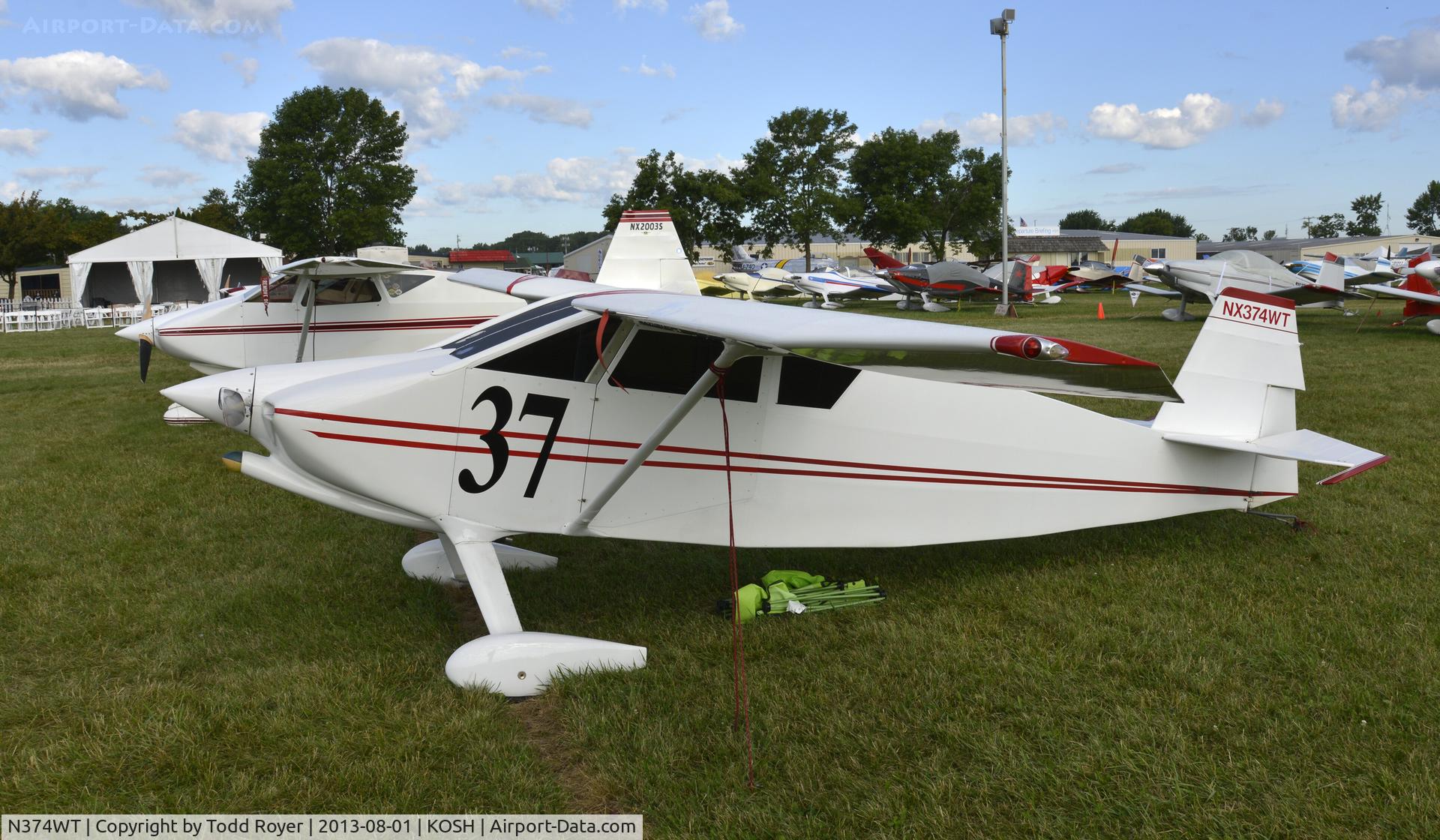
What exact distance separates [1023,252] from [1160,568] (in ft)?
337

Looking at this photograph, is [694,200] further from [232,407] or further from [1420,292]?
[232,407]

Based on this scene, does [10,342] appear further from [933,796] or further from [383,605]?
[933,796]

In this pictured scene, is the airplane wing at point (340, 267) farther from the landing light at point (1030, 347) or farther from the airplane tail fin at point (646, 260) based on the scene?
the landing light at point (1030, 347)

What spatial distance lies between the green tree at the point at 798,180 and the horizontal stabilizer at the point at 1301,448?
53960 millimetres

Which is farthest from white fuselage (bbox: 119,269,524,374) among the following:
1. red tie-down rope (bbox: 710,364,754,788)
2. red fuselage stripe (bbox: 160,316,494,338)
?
red tie-down rope (bbox: 710,364,754,788)

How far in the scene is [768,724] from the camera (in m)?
3.68

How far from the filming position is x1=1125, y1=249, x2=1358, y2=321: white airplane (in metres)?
21.8

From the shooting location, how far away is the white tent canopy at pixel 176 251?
1341 inches

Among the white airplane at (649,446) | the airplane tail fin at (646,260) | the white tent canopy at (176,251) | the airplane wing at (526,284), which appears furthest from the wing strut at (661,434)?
the white tent canopy at (176,251)

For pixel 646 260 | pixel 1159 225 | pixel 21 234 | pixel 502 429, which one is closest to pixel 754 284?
pixel 646 260

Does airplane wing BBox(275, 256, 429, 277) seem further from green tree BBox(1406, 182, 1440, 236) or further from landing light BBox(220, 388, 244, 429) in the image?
green tree BBox(1406, 182, 1440, 236)

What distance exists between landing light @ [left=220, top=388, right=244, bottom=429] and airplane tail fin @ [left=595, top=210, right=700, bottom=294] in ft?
32.3

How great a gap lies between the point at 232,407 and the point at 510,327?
131 centimetres

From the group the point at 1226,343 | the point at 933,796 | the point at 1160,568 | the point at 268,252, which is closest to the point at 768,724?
the point at 933,796
